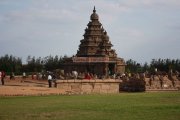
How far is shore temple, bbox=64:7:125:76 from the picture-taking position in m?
70.8

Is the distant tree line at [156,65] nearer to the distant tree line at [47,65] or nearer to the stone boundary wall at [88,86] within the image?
the distant tree line at [47,65]

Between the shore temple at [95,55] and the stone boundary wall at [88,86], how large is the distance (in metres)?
34.0

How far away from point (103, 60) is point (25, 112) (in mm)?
55227

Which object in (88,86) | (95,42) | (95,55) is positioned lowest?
(88,86)

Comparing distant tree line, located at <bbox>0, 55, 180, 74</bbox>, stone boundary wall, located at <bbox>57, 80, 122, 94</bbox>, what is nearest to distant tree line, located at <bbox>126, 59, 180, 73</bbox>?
distant tree line, located at <bbox>0, 55, 180, 74</bbox>

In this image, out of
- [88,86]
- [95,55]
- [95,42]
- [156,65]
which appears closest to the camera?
[88,86]

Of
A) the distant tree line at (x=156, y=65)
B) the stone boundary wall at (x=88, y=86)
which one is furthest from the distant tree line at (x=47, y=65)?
the stone boundary wall at (x=88, y=86)

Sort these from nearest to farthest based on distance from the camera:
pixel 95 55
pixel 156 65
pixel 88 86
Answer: pixel 88 86
pixel 95 55
pixel 156 65

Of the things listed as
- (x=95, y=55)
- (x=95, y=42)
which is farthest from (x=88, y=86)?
(x=95, y=42)

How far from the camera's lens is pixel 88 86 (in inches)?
1336

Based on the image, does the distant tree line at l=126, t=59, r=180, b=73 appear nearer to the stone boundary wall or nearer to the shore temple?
the shore temple

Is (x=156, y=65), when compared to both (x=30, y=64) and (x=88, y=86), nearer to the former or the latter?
(x=30, y=64)

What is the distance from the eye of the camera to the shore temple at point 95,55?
7075 cm

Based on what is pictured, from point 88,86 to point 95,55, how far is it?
40287 mm
